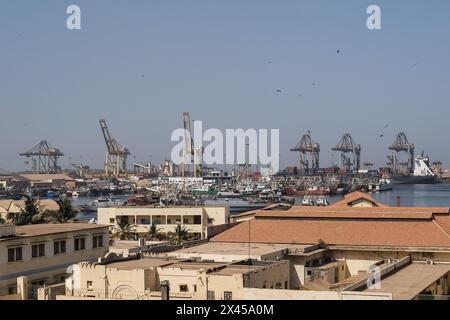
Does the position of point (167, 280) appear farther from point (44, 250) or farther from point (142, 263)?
point (44, 250)

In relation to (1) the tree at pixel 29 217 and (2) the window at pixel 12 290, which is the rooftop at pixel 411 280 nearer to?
(2) the window at pixel 12 290

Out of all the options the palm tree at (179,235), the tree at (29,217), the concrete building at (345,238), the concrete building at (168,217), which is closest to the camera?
the concrete building at (345,238)

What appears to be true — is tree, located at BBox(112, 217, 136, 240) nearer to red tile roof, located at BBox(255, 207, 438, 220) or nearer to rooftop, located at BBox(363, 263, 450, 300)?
red tile roof, located at BBox(255, 207, 438, 220)

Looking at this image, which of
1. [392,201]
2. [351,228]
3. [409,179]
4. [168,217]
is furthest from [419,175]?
[351,228]

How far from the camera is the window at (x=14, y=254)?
9.83 m

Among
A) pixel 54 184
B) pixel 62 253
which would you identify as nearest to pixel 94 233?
pixel 62 253

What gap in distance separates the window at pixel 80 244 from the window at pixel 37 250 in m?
0.88

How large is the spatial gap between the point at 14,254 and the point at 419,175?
101 meters

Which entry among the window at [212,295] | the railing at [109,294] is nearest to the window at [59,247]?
the railing at [109,294]

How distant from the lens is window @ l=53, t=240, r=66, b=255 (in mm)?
10777

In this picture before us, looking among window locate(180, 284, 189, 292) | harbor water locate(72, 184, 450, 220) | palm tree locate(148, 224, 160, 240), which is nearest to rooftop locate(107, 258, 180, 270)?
window locate(180, 284, 189, 292)
